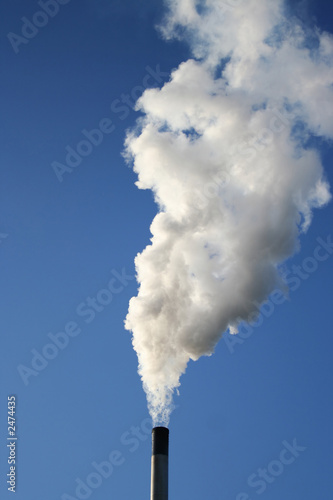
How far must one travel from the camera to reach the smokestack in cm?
2692

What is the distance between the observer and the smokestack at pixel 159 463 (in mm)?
26922

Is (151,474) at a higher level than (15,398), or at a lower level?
lower

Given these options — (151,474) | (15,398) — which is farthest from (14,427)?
(151,474)

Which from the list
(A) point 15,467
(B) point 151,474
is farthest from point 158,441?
(A) point 15,467

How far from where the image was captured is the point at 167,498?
26.9 m

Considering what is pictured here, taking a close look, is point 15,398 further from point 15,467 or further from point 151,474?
point 151,474

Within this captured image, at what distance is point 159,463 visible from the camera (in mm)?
28062

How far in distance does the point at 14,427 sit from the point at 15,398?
4.06 ft

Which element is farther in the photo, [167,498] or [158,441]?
[158,441]

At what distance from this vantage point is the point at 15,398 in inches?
1125

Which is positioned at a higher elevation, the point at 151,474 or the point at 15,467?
the point at 15,467

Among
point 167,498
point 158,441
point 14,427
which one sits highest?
point 14,427

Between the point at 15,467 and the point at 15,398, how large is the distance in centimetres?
296

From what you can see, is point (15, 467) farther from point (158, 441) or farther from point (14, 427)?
point (158, 441)
